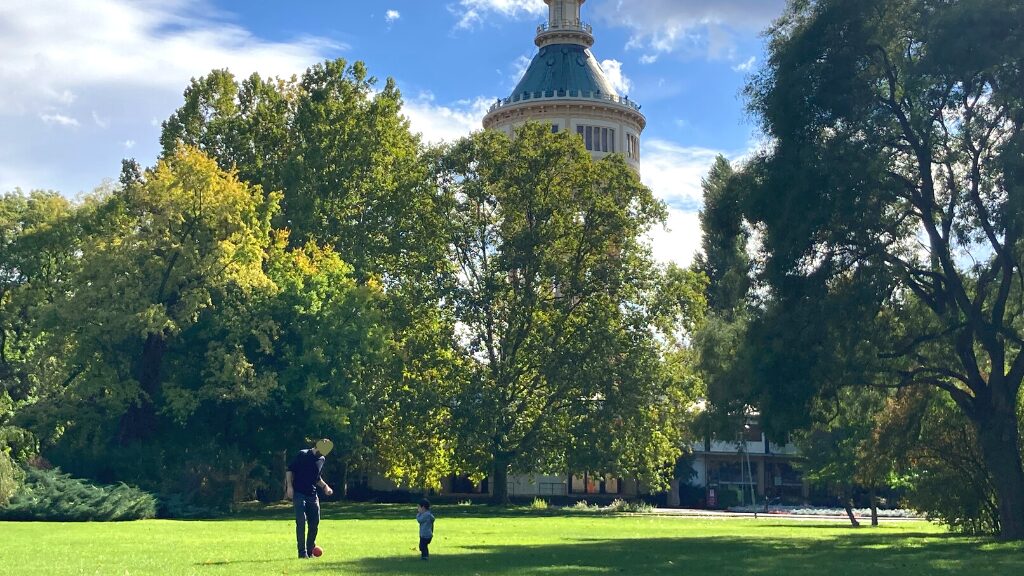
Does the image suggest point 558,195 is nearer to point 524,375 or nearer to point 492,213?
point 492,213

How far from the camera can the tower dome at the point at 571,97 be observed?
93.1m

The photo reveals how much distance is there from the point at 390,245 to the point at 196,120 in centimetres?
1269

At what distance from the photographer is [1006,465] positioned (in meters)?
29.4

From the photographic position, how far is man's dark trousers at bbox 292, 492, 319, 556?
18737 millimetres

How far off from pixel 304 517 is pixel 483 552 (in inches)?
187

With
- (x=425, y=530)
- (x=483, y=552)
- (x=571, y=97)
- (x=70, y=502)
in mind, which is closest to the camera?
(x=425, y=530)

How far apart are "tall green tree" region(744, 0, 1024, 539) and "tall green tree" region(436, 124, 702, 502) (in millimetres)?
23003

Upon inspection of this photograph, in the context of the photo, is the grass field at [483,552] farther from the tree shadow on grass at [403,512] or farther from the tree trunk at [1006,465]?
the tree shadow on grass at [403,512]

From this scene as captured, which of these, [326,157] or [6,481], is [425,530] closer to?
[6,481]

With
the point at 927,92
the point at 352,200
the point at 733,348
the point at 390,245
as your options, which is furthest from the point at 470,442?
the point at 927,92

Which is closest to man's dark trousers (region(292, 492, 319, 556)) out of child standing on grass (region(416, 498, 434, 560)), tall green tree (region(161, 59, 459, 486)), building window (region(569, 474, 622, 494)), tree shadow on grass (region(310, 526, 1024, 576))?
tree shadow on grass (region(310, 526, 1024, 576))

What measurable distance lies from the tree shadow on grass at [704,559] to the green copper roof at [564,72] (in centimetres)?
6936

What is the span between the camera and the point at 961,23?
27.3 m

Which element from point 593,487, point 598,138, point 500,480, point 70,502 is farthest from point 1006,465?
point 598,138
